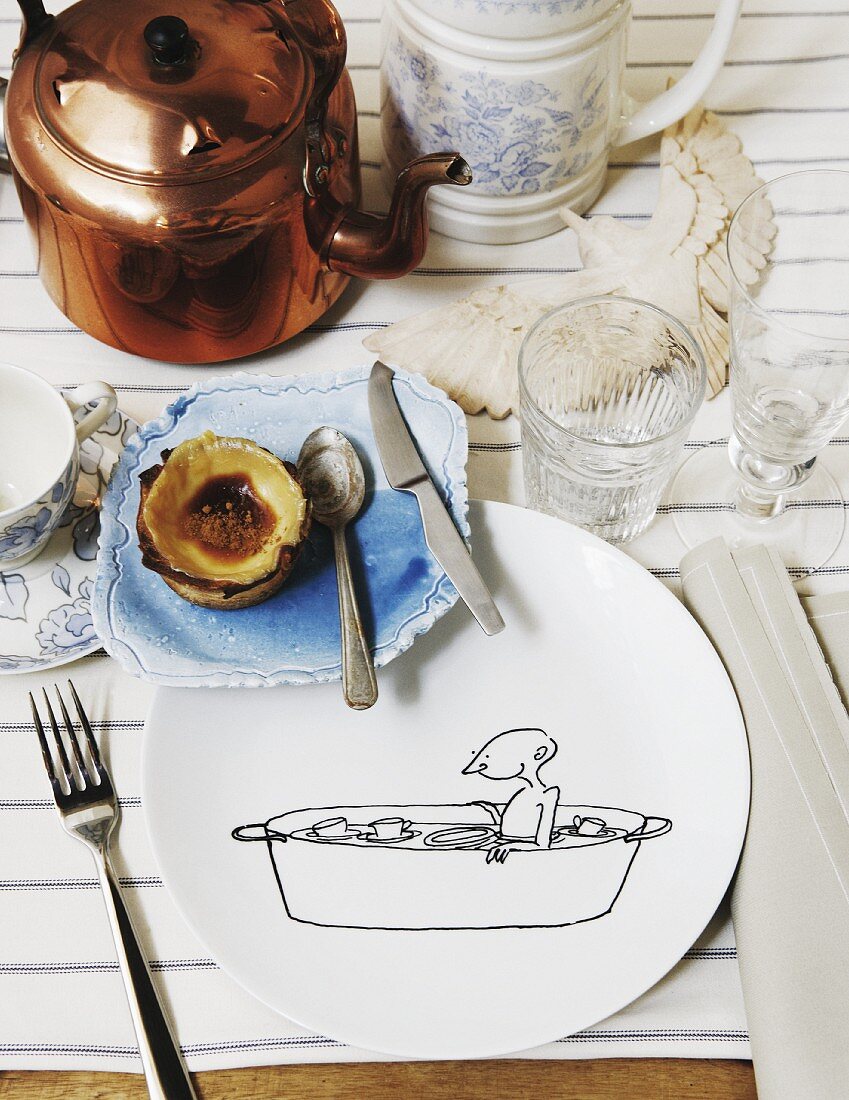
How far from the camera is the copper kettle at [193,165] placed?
628mm

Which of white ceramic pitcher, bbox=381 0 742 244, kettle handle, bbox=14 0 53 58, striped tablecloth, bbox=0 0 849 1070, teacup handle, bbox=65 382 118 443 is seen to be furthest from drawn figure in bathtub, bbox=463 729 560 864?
kettle handle, bbox=14 0 53 58

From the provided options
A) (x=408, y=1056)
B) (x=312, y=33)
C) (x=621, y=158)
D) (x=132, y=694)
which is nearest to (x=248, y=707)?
(x=132, y=694)

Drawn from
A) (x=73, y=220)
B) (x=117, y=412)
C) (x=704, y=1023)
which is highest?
(x=73, y=220)

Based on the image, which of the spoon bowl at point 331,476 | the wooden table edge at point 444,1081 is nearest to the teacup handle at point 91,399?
the spoon bowl at point 331,476

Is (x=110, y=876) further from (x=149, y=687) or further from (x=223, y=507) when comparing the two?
(x=223, y=507)

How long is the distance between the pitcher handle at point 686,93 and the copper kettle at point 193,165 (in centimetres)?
23

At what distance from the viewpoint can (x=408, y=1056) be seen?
0.51 m

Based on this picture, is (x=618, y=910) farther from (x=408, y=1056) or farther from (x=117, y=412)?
(x=117, y=412)

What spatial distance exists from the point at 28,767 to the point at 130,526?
0.16 metres

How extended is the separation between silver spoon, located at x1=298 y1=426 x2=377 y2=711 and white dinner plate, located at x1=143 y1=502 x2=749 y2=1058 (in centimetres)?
5

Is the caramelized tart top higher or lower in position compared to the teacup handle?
lower

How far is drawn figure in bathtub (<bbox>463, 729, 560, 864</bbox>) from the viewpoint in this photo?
58 cm

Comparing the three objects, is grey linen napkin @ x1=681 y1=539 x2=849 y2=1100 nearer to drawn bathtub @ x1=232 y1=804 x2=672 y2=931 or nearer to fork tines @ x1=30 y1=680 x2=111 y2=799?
drawn bathtub @ x1=232 y1=804 x2=672 y2=931

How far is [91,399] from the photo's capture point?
0.66m
